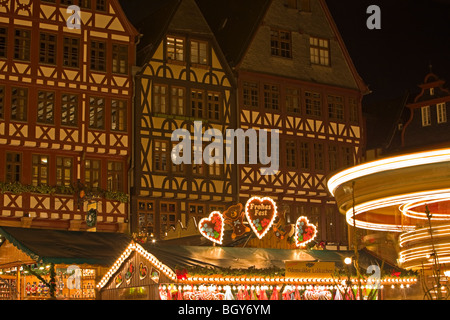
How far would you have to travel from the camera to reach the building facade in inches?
1019

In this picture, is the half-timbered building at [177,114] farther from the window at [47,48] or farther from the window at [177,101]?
the window at [47,48]

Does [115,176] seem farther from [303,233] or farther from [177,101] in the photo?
[303,233]

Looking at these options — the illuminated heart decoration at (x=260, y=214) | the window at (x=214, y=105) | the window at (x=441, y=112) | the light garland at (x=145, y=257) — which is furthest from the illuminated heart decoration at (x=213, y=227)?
the window at (x=441, y=112)

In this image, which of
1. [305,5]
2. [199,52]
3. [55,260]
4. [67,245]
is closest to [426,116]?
[305,5]

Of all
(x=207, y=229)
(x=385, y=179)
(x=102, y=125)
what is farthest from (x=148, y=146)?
(x=385, y=179)

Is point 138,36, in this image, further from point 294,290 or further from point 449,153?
point 449,153

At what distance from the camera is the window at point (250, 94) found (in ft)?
101

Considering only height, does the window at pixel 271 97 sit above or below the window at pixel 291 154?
above

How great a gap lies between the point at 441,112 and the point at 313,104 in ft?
26.0

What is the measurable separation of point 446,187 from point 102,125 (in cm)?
1778

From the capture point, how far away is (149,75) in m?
28.6

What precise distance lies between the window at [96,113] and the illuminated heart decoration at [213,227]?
296 inches

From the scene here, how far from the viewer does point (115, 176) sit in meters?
27.7

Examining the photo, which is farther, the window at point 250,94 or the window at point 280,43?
the window at point 280,43
